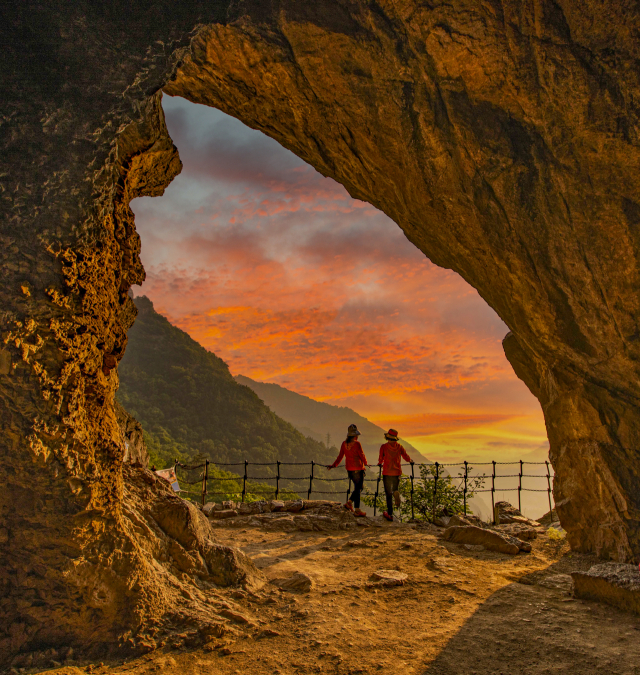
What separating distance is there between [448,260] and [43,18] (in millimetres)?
5430

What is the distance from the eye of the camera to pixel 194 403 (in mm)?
56594

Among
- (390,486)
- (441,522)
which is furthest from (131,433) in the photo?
(441,522)

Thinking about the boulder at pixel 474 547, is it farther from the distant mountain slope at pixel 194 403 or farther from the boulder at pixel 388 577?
the distant mountain slope at pixel 194 403

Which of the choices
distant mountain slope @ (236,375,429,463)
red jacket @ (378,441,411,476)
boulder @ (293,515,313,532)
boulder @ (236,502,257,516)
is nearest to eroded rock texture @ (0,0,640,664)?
red jacket @ (378,441,411,476)

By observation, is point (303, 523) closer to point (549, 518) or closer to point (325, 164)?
point (549, 518)

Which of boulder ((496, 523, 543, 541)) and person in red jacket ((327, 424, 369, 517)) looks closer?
boulder ((496, 523, 543, 541))

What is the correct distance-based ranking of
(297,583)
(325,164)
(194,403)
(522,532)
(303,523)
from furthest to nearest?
(194,403), (303,523), (522,532), (325,164), (297,583)

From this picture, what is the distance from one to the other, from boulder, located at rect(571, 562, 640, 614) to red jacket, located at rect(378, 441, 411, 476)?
3.68m

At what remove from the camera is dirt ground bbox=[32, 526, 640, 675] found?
9.45 ft

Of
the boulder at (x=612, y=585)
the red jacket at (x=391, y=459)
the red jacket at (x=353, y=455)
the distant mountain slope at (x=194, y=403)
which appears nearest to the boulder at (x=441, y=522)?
the red jacket at (x=391, y=459)

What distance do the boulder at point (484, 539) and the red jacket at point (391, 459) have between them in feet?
4.84

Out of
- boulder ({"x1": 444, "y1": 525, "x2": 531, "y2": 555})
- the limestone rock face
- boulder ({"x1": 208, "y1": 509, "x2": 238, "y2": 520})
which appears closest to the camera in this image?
the limestone rock face

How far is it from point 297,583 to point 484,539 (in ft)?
11.1

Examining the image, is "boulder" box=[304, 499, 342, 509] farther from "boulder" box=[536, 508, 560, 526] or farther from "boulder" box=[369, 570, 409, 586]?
"boulder" box=[536, 508, 560, 526]
